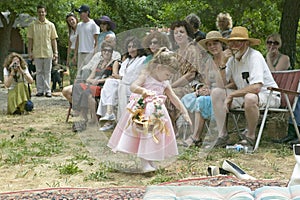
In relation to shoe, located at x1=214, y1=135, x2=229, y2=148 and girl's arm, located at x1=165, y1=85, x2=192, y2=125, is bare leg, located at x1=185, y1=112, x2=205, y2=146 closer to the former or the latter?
girl's arm, located at x1=165, y1=85, x2=192, y2=125

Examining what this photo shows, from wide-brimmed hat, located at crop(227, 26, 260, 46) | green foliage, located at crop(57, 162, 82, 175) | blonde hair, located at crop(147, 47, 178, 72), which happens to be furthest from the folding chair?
green foliage, located at crop(57, 162, 82, 175)

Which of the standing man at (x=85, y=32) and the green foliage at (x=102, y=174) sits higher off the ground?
the standing man at (x=85, y=32)

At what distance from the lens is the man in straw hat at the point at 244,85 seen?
5684 mm

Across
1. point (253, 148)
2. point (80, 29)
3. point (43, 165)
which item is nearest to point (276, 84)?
point (253, 148)

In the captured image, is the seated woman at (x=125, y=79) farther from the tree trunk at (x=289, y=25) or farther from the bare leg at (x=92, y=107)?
the tree trunk at (x=289, y=25)

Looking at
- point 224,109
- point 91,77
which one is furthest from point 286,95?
point 91,77

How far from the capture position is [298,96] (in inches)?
235

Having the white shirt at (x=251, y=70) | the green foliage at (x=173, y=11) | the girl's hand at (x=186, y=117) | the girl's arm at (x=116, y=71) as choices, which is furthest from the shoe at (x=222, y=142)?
the green foliage at (x=173, y=11)

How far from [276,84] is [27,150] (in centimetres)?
282

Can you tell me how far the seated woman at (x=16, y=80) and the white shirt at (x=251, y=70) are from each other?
3.89 m

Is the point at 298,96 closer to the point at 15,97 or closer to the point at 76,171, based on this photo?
the point at 76,171

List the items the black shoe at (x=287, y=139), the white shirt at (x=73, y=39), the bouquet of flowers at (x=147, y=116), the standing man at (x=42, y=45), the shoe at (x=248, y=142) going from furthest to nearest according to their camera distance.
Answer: the standing man at (x=42, y=45) < the white shirt at (x=73, y=39) < the black shoe at (x=287, y=139) < the shoe at (x=248, y=142) < the bouquet of flowers at (x=147, y=116)

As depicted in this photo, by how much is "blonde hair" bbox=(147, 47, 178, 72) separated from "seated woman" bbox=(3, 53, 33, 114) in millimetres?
4445

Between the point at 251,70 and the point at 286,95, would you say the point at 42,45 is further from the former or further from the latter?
the point at 286,95
